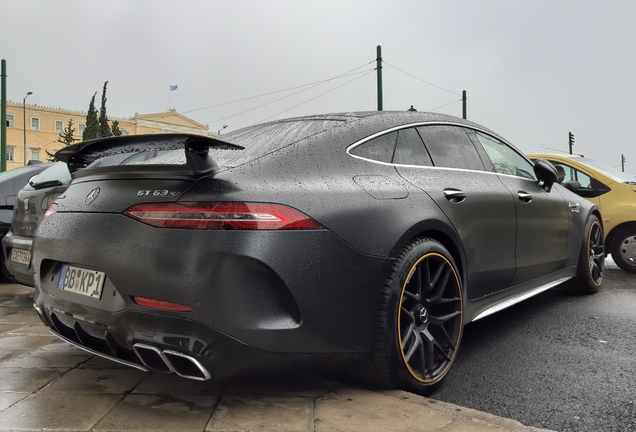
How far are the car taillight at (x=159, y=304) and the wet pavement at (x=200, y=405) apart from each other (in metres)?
0.49

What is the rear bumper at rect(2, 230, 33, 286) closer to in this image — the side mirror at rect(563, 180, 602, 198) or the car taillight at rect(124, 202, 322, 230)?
the car taillight at rect(124, 202, 322, 230)

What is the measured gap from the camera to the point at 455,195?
314 centimetres

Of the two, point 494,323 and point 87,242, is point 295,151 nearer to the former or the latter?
point 87,242

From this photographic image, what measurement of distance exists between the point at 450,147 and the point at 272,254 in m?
1.75

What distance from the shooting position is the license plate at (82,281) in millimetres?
2375

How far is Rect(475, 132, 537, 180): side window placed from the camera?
3928 millimetres

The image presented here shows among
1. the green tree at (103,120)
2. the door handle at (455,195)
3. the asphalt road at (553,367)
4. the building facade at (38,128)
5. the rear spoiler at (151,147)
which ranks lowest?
the asphalt road at (553,367)

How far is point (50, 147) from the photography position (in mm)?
70062

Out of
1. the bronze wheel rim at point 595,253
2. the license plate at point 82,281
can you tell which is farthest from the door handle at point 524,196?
the license plate at point 82,281

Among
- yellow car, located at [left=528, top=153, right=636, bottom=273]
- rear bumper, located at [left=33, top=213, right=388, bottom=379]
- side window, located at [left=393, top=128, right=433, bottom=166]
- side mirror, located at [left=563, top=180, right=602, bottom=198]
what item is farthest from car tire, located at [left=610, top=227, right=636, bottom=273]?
rear bumper, located at [left=33, top=213, right=388, bottom=379]

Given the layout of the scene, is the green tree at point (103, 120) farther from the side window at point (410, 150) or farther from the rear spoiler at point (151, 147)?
the side window at point (410, 150)

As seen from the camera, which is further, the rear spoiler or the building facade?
the building facade

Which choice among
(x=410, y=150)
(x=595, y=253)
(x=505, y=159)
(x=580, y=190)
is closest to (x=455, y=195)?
(x=410, y=150)

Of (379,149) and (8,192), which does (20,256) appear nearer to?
(8,192)
